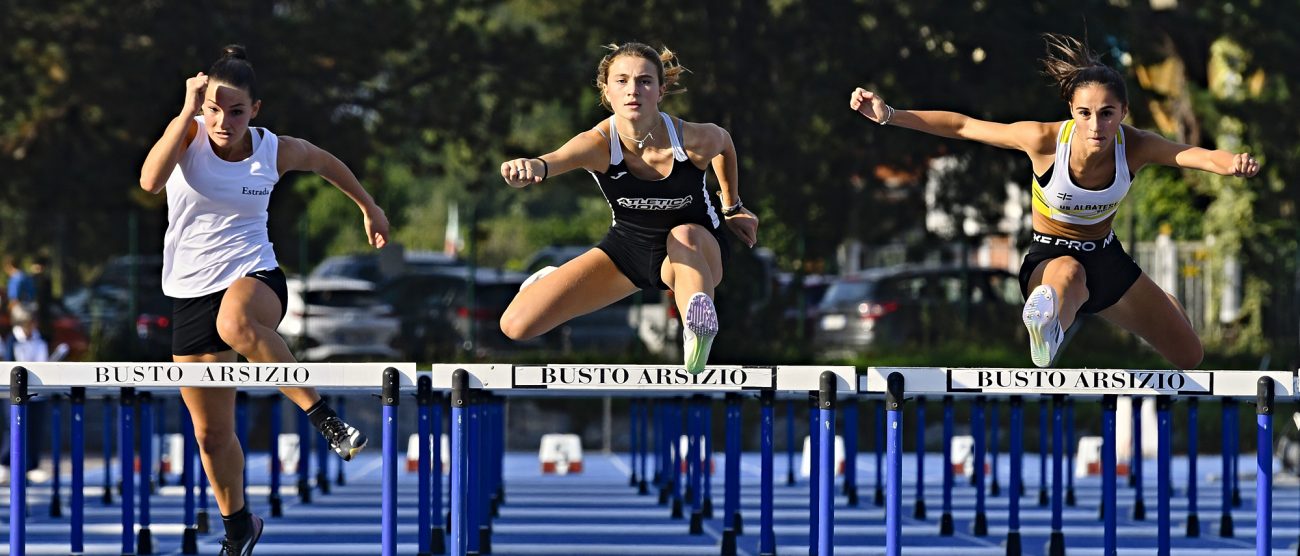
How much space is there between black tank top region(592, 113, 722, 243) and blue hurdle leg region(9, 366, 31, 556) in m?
2.18

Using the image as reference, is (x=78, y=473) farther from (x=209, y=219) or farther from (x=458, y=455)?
(x=458, y=455)

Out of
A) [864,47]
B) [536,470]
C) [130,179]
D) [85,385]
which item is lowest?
[536,470]

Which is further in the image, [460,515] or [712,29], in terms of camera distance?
[712,29]

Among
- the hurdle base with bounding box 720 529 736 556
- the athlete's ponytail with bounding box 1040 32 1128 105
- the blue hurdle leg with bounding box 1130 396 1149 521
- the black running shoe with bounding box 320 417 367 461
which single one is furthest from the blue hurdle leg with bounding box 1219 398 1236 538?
the black running shoe with bounding box 320 417 367 461

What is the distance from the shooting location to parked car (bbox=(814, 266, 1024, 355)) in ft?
65.5

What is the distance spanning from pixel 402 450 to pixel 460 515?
12.9m

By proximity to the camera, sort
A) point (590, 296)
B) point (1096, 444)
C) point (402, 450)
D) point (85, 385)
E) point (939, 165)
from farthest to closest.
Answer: point (939, 165) → point (402, 450) → point (1096, 444) → point (590, 296) → point (85, 385)

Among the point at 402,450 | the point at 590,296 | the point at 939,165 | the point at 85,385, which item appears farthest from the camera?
the point at 939,165

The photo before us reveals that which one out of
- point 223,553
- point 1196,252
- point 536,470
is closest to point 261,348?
point 223,553

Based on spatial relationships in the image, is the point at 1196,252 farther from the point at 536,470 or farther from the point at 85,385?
the point at 85,385

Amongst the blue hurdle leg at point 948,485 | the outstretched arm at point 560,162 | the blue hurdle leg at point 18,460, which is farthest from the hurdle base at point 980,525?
the blue hurdle leg at point 18,460

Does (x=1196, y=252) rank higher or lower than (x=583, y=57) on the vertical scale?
lower

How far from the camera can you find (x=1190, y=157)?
680cm

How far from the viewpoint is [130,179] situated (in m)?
22.2
